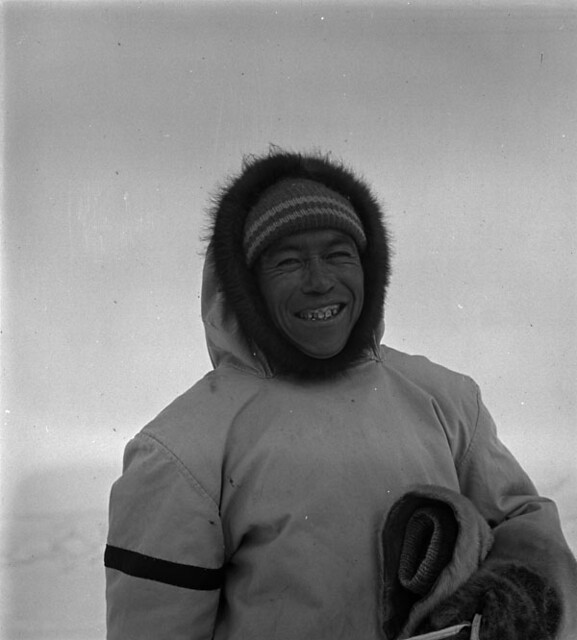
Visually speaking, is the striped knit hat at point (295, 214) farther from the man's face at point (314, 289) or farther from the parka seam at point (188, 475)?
the parka seam at point (188, 475)

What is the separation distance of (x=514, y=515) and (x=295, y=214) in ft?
1.76

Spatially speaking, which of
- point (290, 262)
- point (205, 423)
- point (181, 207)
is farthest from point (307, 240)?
point (181, 207)

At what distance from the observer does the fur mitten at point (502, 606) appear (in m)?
0.88

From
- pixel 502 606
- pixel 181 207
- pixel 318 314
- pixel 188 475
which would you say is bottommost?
pixel 502 606

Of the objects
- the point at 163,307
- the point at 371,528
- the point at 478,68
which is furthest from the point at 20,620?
the point at 478,68

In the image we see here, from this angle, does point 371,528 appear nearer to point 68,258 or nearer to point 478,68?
point 68,258

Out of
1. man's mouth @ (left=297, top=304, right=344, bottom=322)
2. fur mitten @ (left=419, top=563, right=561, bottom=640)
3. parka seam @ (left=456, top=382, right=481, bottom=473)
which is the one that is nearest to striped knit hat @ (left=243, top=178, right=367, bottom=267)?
man's mouth @ (left=297, top=304, right=344, bottom=322)

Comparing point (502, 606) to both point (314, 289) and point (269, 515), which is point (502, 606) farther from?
point (314, 289)

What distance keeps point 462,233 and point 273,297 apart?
92 cm

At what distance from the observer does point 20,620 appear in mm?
1688

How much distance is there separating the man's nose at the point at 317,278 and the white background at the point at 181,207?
0.62 metres

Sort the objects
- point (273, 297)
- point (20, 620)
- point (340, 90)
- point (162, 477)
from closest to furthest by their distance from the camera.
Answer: point (162, 477), point (273, 297), point (20, 620), point (340, 90)

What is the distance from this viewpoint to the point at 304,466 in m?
1.03

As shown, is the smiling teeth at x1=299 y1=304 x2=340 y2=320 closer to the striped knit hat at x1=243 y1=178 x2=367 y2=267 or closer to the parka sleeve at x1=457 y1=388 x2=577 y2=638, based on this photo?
the striped knit hat at x1=243 y1=178 x2=367 y2=267
